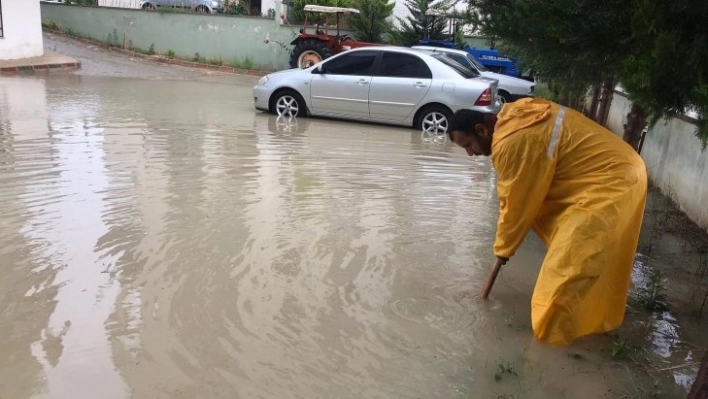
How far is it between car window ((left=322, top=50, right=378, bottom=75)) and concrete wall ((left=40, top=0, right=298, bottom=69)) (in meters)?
10.8

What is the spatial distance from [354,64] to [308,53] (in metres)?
7.24

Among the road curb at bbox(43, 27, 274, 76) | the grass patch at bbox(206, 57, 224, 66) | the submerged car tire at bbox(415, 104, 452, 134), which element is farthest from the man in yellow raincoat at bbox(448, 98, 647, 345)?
the grass patch at bbox(206, 57, 224, 66)

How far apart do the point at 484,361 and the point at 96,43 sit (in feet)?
76.5

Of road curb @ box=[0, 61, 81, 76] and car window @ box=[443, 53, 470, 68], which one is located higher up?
car window @ box=[443, 53, 470, 68]

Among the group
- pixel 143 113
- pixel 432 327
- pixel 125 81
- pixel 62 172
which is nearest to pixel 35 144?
pixel 62 172

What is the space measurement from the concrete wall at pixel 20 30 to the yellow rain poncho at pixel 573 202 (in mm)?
17865

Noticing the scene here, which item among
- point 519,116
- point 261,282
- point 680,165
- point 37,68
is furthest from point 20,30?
point 519,116

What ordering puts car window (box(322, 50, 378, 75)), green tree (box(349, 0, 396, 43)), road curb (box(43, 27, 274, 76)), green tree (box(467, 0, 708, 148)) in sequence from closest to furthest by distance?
green tree (box(467, 0, 708, 148)), car window (box(322, 50, 378, 75)), road curb (box(43, 27, 274, 76)), green tree (box(349, 0, 396, 43))

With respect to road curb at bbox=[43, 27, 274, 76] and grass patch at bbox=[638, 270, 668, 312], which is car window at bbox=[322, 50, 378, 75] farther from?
road curb at bbox=[43, 27, 274, 76]

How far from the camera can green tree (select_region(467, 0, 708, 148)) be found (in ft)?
7.93

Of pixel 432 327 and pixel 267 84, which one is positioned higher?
pixel 267 84

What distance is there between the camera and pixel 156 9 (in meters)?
22.5

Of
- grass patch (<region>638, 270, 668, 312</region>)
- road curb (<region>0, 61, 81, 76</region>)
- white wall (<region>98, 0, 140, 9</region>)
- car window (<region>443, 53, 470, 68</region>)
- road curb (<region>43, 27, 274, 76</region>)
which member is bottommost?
grass patch (<region>638, 270, 668, 312</region>)

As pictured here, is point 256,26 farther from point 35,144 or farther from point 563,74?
point 563,74
